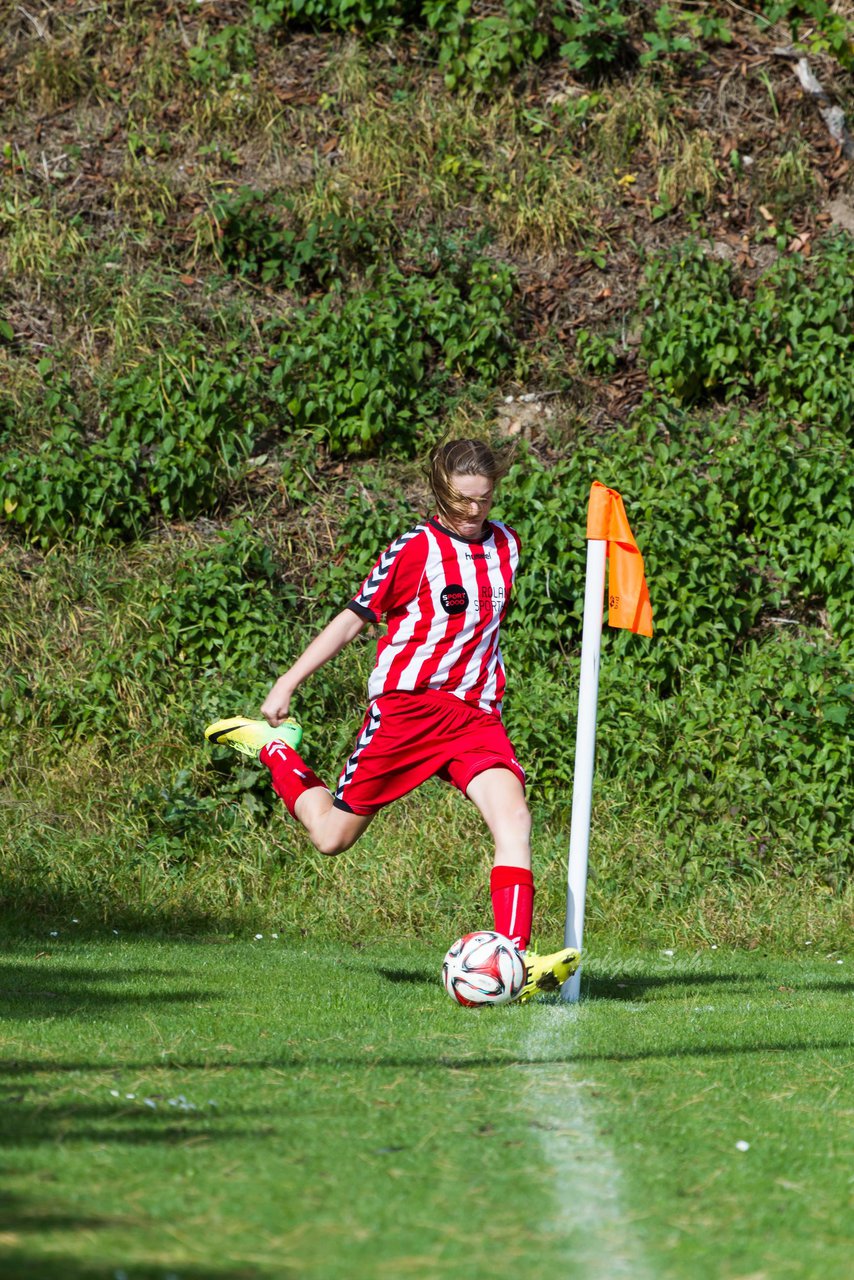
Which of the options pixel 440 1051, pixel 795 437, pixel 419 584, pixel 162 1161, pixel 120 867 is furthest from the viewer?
pixel 795 437

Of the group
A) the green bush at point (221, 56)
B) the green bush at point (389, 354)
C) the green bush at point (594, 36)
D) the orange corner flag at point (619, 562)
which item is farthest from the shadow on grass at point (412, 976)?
the green bush at point (221, 56)

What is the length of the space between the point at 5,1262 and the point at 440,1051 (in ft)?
6.71

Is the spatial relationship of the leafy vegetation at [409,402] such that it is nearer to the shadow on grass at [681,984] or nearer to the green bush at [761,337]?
the green bush at [761,337]

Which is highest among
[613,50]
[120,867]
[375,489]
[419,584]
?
[613,50]

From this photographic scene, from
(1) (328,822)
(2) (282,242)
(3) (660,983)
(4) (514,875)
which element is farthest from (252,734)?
(2) (282,242)

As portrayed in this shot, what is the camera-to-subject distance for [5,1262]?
2.20m

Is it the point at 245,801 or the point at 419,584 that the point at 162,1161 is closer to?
the point at 419,584

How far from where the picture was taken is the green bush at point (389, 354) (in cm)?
1070

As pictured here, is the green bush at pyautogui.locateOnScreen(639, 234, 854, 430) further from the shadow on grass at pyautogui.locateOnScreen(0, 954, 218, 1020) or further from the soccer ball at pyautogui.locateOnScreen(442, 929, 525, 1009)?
the shadow on grass at pyautogui.locateOnScreen(0, 954, 218, 1020)

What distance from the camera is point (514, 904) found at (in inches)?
200

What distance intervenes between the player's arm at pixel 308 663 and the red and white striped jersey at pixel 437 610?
10 cm

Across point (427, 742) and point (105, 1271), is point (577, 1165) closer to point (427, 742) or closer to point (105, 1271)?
point (105, 1271)

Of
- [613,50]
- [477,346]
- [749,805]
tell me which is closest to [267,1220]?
[749,805]

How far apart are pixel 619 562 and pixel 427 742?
3.27 ft
